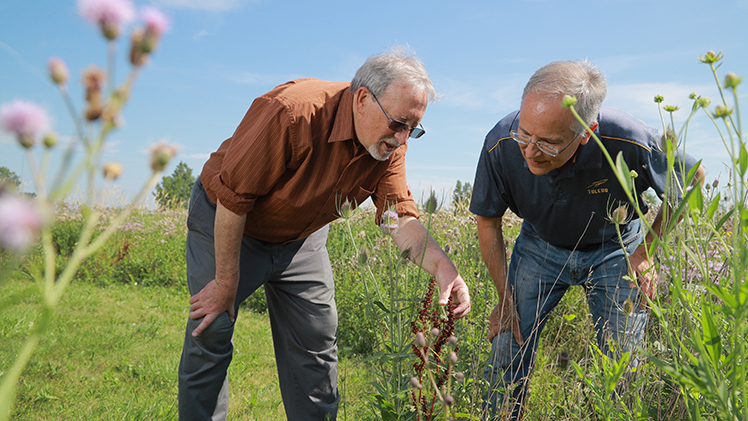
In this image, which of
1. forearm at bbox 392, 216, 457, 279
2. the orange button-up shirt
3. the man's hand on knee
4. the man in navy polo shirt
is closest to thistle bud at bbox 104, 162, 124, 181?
forearm at bbox 392, 216, 457, 279

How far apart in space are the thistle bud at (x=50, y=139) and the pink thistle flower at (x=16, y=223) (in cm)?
6

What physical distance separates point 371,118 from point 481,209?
0.84 meters

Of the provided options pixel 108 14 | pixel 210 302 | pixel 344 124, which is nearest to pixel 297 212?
pixel 344 124

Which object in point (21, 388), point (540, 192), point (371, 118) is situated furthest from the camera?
point (21, 388)

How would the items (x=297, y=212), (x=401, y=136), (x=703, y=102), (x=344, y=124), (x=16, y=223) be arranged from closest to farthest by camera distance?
1. (x=16, y=223)
2. (x=703, y=102)
3. (x=401, y=136)
4. (x=344, y=124)
5. (x=297, y=212)

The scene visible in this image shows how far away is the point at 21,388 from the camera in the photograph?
3449 millimetres

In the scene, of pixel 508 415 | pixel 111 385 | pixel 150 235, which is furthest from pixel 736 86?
pixel 150 235

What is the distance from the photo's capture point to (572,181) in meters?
2.37

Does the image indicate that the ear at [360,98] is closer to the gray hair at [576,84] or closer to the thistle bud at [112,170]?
the gray hair at [576,84]

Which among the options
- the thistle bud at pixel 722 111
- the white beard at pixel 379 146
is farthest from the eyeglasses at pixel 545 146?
the thistle bud at pixel 722 111

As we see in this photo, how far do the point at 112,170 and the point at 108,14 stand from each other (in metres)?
0.13

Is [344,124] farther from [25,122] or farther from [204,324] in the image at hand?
[25,122]

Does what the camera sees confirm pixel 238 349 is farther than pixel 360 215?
No

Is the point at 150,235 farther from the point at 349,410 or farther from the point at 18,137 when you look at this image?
the point at 18,137
